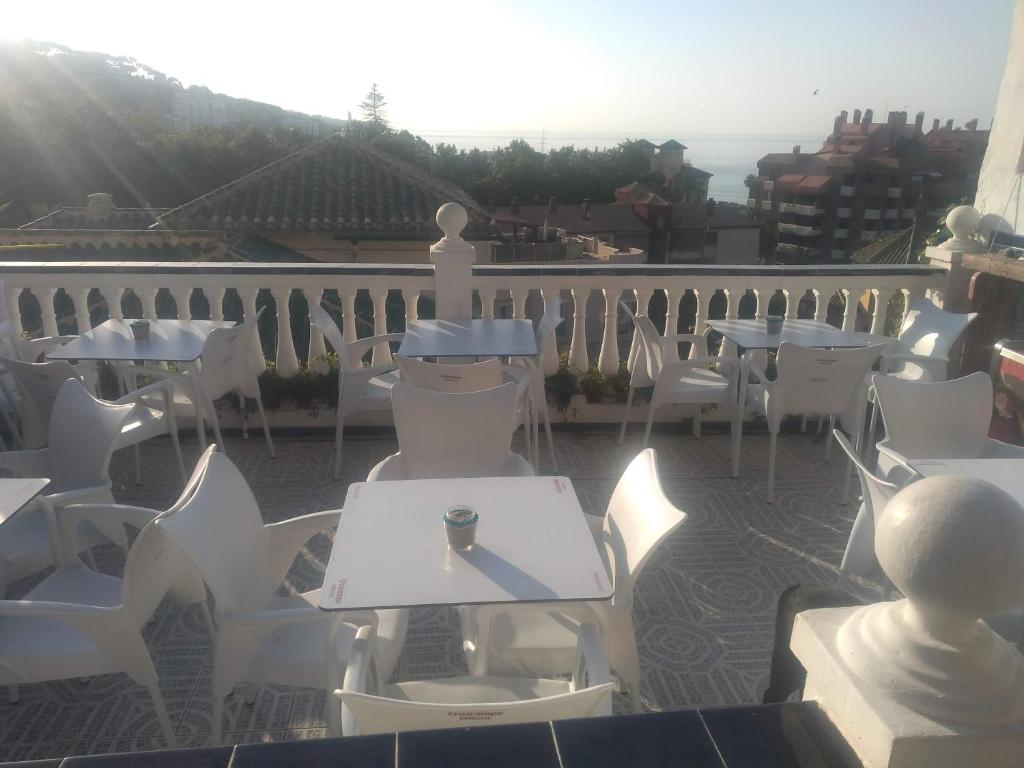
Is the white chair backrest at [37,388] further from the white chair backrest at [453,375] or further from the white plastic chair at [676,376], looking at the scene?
the white plastic chair at [676,376]

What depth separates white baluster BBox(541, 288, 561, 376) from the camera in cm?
479

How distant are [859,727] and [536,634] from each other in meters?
1.22

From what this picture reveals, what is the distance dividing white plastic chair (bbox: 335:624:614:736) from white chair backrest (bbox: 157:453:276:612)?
41 centimetres

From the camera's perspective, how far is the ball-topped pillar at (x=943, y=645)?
2.88 ft

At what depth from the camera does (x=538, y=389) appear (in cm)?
428

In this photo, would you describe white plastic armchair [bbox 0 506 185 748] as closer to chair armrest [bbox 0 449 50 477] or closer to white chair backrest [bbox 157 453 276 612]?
white chair backrest [bbox 157 453 276 612]

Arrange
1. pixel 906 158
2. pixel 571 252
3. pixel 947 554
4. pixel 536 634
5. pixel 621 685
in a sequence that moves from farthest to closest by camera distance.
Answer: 1. pixel 906 158
2. pixel 571 252
3. pixel 621 685
4. pixel 536 634
5. pixel 947 554

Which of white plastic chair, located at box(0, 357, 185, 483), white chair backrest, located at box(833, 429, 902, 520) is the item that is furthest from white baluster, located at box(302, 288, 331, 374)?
white chair backrest, located at box(833, 429, 902, 520)

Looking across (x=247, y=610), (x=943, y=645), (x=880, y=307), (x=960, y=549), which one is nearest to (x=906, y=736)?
(x=943, y=645)

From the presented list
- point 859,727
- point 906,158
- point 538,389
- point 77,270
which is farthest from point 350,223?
point 906,158

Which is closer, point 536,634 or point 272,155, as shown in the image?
point 536,634

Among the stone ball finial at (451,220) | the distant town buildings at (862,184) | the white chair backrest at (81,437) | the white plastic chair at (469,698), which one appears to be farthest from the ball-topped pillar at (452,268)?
the distant town buildings at (862,184)

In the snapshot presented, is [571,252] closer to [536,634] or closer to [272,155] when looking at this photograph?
[272,155]

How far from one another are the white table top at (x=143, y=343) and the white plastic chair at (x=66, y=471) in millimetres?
899
